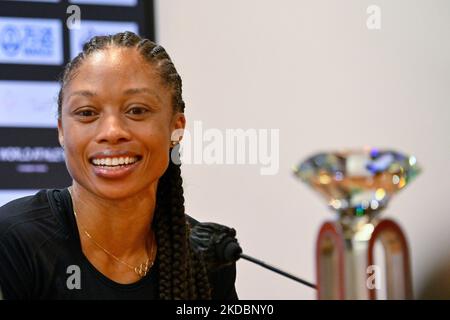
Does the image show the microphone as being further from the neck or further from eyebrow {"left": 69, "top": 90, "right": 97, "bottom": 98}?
eyebrow {"left": 69, "top": 90, "right": 97, "bottom": 98}

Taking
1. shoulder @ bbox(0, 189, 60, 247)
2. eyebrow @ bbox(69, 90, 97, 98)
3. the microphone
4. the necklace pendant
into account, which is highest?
eyebrow @ bbox(69, 90, 97, 98)

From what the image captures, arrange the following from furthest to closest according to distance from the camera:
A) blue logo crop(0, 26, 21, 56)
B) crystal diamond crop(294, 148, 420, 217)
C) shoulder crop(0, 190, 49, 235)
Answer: blue logo crop(0, 26, 21, 56)
shoulder crop(0, 190, 49, 235)
crystal diamond crop(294, 148, 420, 217)

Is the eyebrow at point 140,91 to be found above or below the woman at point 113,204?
above

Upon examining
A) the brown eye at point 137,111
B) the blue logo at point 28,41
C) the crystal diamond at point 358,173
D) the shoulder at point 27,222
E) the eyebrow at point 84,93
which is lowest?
the shoulder at point 27,222

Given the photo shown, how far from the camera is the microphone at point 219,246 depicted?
3.43 ft

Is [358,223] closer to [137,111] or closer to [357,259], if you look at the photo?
[357,259]

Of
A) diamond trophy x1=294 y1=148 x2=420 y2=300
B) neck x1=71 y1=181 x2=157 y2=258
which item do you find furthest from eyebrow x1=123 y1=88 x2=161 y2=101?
diamond trophy x1=294 y1=148 x2=420 y2=300

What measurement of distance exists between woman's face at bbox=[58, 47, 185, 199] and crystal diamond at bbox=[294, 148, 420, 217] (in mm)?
501

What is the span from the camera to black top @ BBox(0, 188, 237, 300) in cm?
110

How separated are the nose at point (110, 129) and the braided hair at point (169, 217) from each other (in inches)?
4.7

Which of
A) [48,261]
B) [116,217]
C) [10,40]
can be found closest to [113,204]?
[116,217]

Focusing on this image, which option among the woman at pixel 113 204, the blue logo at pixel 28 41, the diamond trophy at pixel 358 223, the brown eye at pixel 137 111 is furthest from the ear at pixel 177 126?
the blue logo at pixel 28 41

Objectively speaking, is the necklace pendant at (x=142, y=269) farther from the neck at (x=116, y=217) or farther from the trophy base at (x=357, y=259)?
the trophy base at (x=357, y=259)
